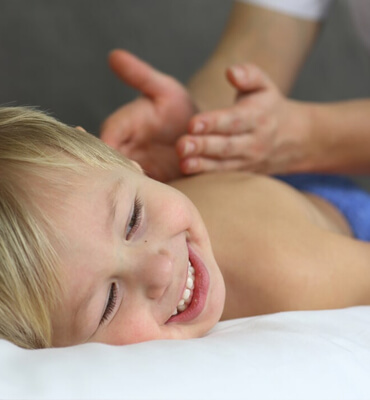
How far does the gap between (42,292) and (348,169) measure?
68 centimetres

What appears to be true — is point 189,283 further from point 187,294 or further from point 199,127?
point 199,127

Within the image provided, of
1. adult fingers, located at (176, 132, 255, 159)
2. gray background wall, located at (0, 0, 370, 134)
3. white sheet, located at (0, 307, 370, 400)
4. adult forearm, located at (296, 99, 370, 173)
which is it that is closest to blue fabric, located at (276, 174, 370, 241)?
adult forearm, located at (296, 99, 370, 173)

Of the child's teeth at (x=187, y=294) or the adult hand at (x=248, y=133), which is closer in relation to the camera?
the child's teeth at (x=187, y=294)

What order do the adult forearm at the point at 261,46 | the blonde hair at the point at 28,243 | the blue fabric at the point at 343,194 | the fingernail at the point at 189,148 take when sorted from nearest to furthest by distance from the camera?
1. the blonde hair at the point at 28,243
2. the fingernail at the point at 189,148
3. the blue fabric at the point at 343,194
4. the adult forearm at the point at 261,46

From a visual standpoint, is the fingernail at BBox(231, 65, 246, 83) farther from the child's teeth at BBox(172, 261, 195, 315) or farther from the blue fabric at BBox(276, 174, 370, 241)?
the child's teeth at BBox(172, 261, 195, 315)

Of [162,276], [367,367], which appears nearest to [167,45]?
[162,276]

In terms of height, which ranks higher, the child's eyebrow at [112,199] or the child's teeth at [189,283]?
the child's eyebrow at [112,199]

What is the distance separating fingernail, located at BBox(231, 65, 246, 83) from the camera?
1062 mm

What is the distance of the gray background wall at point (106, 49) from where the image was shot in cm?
139

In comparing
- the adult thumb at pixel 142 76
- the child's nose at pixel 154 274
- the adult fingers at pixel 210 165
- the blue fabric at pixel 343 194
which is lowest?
the blue fabric at pixel 343 194

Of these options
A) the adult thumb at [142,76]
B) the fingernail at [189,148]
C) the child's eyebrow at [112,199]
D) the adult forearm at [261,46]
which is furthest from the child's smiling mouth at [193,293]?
the adult forearm at [261,46]

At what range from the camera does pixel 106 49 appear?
1440 mm

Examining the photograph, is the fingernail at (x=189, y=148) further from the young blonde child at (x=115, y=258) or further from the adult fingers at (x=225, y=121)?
the young blonde child at (x=115, y=258)

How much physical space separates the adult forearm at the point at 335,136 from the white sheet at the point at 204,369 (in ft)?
1.82
